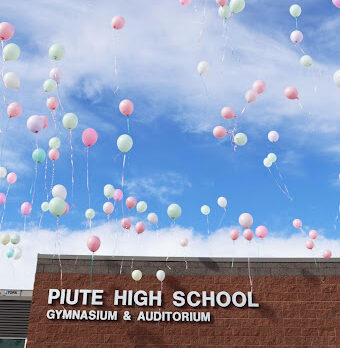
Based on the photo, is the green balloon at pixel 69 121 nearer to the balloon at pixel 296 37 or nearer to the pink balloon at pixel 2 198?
the pink balloon at pixel 2 198

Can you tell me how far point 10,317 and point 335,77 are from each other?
15.8m

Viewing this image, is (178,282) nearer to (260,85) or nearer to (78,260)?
(78,260)

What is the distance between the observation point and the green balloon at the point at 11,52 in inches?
395

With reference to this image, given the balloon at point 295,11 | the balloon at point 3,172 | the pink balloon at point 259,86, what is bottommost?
the balloon at point 3,172

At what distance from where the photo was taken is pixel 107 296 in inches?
585

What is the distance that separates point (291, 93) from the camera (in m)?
11.4

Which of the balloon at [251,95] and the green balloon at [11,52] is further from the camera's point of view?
the balloon at [251,95]

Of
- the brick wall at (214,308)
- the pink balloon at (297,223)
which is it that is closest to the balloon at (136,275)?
the brick wall at (214,308)

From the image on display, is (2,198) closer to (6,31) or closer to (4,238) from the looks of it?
(4,238)

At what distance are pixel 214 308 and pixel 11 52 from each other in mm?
9701

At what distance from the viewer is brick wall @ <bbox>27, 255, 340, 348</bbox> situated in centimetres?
1441

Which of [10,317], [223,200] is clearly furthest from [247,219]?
[10,317]

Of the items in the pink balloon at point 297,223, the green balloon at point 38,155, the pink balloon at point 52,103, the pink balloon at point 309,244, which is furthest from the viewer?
the pink balloon at point 297,223

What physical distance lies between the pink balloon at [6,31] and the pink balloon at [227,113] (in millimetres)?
5391
